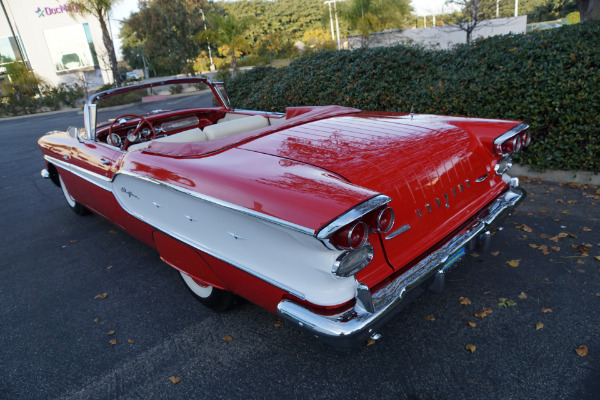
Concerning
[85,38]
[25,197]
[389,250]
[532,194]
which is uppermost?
[85,38]

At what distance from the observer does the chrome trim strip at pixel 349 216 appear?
154cm

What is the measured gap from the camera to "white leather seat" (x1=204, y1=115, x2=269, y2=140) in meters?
3.28

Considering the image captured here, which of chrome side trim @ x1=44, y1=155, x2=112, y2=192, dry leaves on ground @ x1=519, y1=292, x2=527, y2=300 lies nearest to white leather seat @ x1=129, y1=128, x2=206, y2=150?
chrome side trim @ x1=44, y1=155, x2=112, y2=192

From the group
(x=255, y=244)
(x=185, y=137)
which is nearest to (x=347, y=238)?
(x=255, y=244)

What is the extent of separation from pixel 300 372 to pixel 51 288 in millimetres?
2344

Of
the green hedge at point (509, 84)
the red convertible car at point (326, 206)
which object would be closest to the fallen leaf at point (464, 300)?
the red convertible car at point (326, 206)

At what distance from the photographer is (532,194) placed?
4207mm

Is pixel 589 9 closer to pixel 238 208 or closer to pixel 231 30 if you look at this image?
pixel 238 208

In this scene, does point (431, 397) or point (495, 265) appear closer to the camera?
point (431, 397)

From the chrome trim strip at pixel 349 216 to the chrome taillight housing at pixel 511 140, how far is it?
1.35 metres

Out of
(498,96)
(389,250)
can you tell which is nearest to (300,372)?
(389,250)

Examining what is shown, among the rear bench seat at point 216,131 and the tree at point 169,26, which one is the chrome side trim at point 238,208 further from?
the tree at point 169,26

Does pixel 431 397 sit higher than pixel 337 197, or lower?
lower

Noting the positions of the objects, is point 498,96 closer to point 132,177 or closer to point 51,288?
point 132,177
